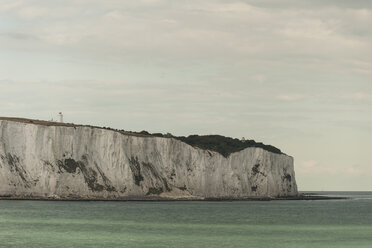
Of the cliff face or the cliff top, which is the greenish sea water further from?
the cliff top

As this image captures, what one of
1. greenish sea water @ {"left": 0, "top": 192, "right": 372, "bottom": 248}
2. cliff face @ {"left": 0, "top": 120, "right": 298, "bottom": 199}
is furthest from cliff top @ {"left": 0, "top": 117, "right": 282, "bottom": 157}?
greenish sea water @ {"left": 0, "top": 192, "right": 372, "bottom": 248}

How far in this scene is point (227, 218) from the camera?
7256 centimetres

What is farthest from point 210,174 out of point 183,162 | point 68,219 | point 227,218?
point 68,219

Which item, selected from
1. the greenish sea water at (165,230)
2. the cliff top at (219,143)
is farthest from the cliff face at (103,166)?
the greenish sea water at (165,230)

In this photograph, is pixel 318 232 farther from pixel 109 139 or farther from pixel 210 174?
pixel 210 174

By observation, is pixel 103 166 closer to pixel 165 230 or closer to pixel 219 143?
pixel 219 143

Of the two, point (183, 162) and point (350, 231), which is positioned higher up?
point (183, 162)

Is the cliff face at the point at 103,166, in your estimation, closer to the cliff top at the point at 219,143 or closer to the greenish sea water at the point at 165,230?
the cliff top at the point at 219,143

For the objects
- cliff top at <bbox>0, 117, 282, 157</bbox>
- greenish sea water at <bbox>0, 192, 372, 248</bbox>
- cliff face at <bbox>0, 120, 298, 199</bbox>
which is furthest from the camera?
cliff top at <bbox>0, 117, 282, 157</bbox>

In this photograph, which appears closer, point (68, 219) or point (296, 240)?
point (296, 240)

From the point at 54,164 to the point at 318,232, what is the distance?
170 feet

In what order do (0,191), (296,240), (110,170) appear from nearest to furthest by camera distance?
(296,240), (0,191), (110,170)

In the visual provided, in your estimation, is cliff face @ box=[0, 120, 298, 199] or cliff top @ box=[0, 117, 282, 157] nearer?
cliff face @ box=[0, 120, 298, 199]

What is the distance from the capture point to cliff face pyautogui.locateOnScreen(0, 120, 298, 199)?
97938 mm
